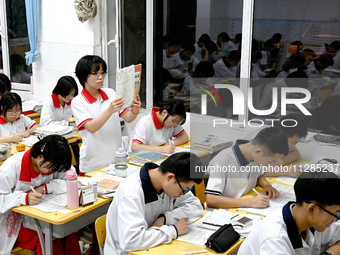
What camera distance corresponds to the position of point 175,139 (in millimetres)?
4234

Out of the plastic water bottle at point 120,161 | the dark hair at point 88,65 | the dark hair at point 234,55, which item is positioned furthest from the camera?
the dark hair at point 234,55

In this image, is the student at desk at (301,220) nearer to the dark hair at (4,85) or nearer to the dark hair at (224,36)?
the dark hair at (224,36)

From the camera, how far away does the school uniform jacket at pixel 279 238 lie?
182 cm

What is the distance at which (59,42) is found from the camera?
5488 millimetres

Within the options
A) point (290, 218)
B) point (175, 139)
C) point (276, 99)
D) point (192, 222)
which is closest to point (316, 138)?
point (276, 99)

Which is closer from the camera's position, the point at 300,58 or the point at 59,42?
the point at 300,58

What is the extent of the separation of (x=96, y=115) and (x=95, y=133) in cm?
15

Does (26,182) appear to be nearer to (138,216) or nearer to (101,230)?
(101,230)

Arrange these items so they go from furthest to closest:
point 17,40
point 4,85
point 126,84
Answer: point 17,40 → point 4,85 → point 126,84

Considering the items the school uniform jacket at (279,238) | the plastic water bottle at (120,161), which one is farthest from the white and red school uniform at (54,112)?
the school uniform jacket at (279,238)

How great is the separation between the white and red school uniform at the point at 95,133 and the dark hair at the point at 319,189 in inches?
79.9

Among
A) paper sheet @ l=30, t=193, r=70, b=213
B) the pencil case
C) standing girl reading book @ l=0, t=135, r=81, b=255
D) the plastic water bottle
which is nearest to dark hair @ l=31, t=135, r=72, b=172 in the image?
standing girl reading book @ l=0, t=135, r=81, b=255

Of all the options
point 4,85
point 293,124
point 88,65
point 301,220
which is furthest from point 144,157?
point 4,85

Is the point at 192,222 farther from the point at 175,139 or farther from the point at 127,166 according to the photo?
the point at 175,139
